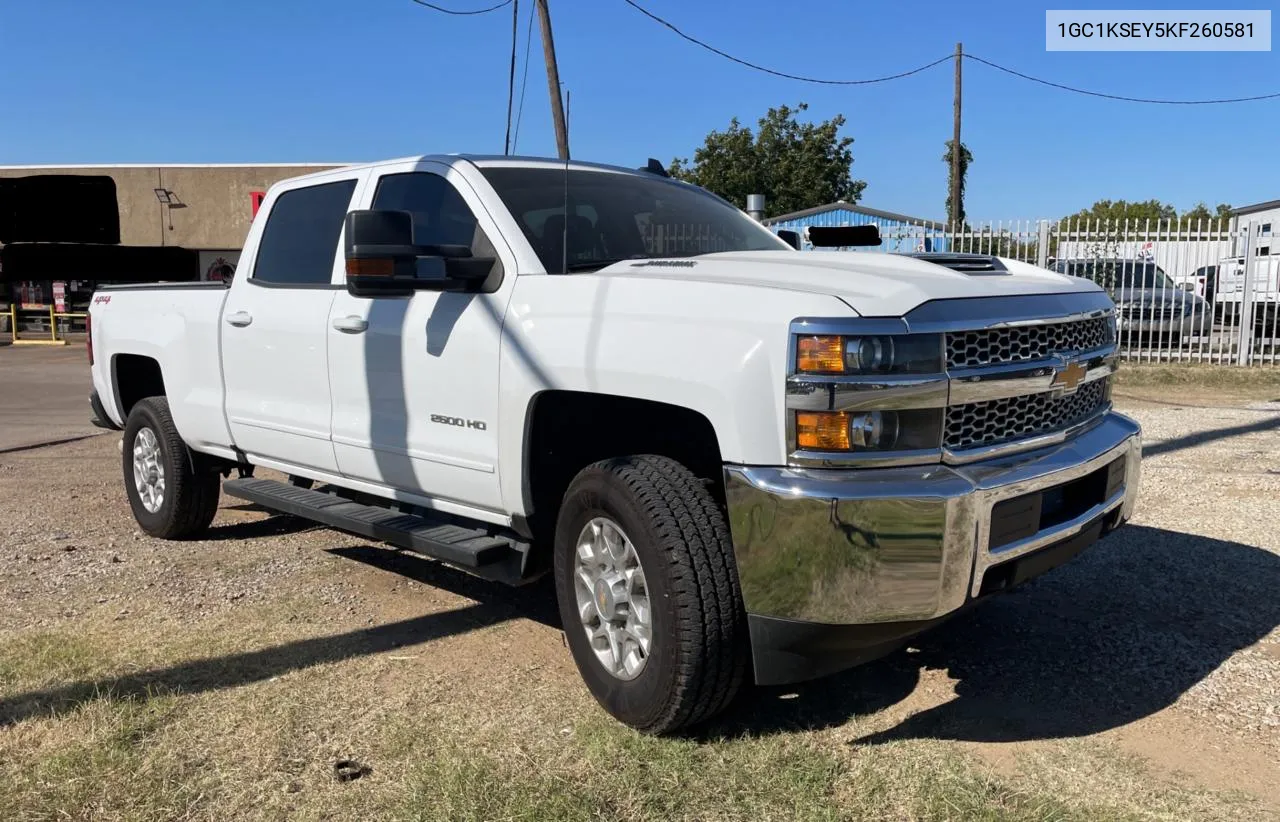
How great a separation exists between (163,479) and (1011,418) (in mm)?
4627

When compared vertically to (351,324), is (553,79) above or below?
above

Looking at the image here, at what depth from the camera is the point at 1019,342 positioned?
3.17 metres

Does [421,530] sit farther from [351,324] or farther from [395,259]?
[395,259]

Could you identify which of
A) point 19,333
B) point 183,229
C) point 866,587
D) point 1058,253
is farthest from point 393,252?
point 183,229

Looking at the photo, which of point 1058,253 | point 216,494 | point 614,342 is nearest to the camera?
point 614,342

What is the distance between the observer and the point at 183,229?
28.5 m

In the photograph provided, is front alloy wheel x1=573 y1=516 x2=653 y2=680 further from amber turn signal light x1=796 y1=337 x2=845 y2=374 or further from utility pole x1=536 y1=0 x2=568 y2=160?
utility pole x1=536 y1=0 x2=568 y2=160

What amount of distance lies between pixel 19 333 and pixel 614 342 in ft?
87.2

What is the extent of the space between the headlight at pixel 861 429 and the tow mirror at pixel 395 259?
150 centimetres

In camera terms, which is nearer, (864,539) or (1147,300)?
(864,539)

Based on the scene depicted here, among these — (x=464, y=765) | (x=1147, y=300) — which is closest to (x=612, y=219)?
(x=464, y=765)

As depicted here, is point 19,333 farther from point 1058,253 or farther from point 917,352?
point 917,352

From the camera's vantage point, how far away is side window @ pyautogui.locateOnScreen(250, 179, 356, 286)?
473 centimetres

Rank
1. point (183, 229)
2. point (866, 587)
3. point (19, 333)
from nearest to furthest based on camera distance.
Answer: point (866, 587)
point (19, 333)
point (183, 229)
